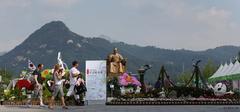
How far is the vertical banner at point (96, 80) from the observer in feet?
77.4

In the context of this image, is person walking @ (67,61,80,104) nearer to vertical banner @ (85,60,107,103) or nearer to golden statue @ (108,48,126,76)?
vertical banner @ (85,60,107,103)

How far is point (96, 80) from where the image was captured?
23.9 metres

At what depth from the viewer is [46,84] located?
26.4 metres

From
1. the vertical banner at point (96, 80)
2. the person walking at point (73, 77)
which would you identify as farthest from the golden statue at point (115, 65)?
the person walking at point (73, 77)

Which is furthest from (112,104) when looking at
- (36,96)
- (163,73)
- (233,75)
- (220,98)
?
(233,75)

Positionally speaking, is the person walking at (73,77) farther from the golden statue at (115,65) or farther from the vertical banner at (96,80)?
the golden statue at (115,65)

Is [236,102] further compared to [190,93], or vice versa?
→ [190,93]

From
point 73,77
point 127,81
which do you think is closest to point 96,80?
point 73,77

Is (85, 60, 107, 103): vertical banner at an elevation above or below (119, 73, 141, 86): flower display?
below

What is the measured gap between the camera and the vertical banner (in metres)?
23.6

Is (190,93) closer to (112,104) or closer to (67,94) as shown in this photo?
(112,104)

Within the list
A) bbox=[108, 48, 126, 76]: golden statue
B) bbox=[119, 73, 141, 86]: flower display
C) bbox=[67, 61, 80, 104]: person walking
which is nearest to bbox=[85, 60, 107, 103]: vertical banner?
bbox=[67, 61, 80, 104]: person walking

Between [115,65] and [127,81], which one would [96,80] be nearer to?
[127,81]

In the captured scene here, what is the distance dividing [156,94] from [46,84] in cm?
577
